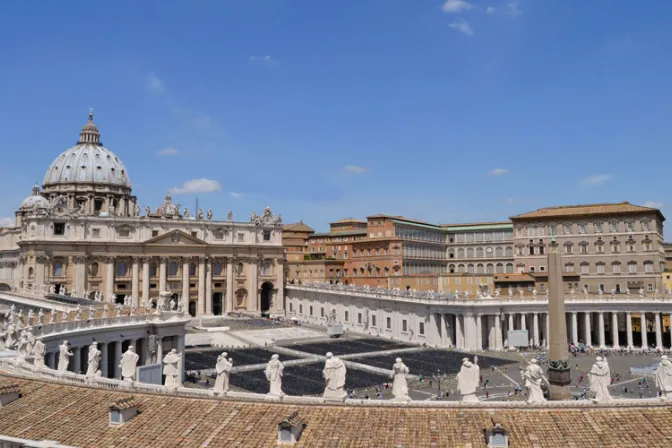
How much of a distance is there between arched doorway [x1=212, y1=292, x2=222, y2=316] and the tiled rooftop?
89309 mm

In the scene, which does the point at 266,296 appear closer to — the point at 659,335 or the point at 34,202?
the point at 34,202

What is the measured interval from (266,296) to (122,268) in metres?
26.5

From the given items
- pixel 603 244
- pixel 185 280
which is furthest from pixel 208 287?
pixel 603 244

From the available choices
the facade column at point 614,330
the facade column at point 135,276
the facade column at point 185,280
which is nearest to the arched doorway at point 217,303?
the facade column at point 185,280

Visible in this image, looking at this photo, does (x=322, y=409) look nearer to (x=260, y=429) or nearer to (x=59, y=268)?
(x=260, y=429)

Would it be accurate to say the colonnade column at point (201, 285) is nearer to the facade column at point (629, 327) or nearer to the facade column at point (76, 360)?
the facade column at point (76, 360)

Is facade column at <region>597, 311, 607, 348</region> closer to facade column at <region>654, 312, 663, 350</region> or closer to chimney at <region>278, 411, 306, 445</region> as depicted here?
facade column at <region>654, 312, 663, 350</region>

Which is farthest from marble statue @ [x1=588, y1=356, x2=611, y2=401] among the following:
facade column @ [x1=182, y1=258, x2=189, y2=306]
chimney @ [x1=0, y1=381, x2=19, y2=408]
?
facade column @ [x1=182, y1=258, x2=189, y2=306]

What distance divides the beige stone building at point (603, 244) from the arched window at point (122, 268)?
203 feet

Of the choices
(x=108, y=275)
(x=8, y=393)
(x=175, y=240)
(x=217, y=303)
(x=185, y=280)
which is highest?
(x=175, y=240)

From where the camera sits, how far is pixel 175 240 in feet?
336

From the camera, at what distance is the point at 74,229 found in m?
95.6

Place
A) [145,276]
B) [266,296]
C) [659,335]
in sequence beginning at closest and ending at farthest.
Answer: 1. [659,335]
2. [145,276]
3. [266,296]

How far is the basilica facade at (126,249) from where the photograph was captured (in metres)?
94.5
